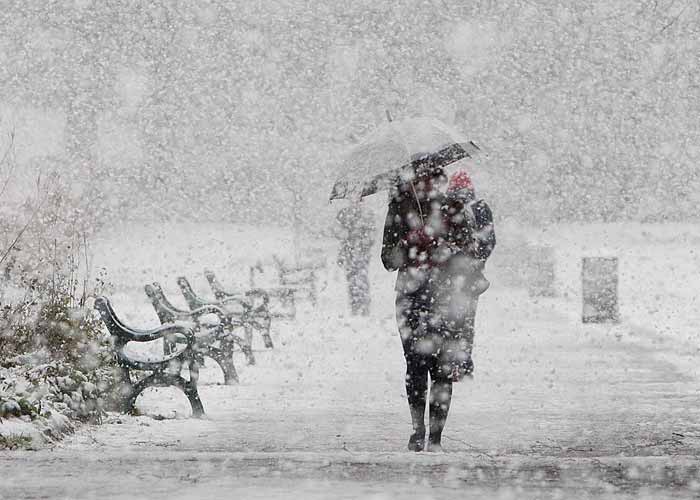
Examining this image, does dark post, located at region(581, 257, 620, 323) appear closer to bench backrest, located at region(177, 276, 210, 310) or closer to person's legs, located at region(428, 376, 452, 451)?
bench backrest, located at region(177, 276, 210, 310)

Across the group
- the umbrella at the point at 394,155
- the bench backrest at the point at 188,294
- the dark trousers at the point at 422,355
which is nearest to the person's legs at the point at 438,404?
the dark trousers at the point at 422,355

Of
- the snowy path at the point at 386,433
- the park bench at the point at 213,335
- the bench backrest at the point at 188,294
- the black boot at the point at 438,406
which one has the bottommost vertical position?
the snowy path at the point at 386,433

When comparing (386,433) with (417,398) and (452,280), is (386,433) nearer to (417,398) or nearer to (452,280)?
(417,398)

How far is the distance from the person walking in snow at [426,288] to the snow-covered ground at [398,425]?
456 mm

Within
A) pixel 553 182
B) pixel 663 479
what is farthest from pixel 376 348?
pixel 553 182

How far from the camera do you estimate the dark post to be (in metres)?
17.6

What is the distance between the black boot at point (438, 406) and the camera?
702 centimetres

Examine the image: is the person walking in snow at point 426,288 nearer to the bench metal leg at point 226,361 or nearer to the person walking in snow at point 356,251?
the bench metal leg at point 226,361

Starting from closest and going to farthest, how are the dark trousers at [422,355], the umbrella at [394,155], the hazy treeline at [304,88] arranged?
1. the dark trousers at [422,355]
2. the umbrella at [394,155]
3. the hazy treeline at [304,88]

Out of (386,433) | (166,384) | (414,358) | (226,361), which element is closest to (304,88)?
(226,361)

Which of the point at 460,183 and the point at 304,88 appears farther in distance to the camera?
the point at 304,88

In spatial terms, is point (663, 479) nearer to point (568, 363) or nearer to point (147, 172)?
point (568, 363)

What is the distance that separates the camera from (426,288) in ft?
22.8

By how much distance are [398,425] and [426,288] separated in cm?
180
